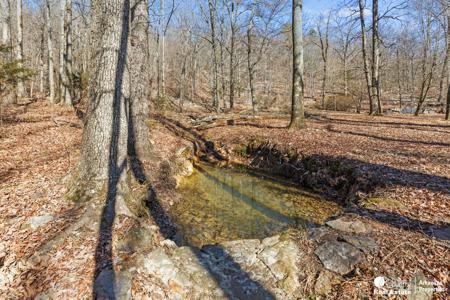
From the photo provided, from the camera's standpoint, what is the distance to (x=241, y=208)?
6594 mm

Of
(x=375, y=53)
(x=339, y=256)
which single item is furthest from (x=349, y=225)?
(x=375, y=53)

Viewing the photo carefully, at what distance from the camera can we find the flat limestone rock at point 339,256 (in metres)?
3.34

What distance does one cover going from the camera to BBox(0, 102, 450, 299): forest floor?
10.2ft

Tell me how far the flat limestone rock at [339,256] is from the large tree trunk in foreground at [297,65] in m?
7.69

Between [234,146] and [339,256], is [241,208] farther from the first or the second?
[234,146]

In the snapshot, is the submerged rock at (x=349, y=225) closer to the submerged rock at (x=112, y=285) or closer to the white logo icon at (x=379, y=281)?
the white logo icon at (x=379, y=281)

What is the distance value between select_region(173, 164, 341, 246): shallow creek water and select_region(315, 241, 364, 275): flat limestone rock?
5.81 ft

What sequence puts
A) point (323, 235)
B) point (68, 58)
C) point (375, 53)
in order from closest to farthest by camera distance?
point (323, 235)
point (68, 58)
point (375, 53)

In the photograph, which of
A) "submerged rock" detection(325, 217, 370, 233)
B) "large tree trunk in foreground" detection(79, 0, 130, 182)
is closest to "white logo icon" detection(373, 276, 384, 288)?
"submerged rock" detection(325, 217, 370, 233)

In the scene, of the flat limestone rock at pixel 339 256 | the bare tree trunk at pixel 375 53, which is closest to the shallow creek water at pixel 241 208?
the flat limestone rock at pixel 339 256

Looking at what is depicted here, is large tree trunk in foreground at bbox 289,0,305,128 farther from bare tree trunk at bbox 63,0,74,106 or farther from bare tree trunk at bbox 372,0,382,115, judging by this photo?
bare tree trunk at bbox 63,0,74,106

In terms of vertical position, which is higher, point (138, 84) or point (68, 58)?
point (68, 58)

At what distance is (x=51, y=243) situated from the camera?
343cm

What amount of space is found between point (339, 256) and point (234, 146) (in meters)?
7.68
